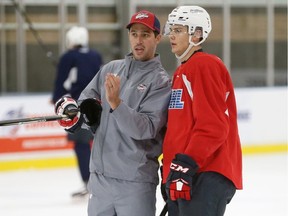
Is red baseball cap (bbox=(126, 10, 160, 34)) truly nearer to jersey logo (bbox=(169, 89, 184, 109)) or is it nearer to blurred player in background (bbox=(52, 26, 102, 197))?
jersey logo (bbox=(169, 89, 184, 109))

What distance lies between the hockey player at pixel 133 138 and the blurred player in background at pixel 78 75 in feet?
8.96

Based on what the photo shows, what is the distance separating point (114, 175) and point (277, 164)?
4.93 meters

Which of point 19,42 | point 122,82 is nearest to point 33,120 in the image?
point 122,82

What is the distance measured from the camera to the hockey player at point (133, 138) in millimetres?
2711

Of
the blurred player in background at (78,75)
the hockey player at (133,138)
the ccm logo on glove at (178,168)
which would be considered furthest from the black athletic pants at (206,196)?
the blurred player in background at (78,75)

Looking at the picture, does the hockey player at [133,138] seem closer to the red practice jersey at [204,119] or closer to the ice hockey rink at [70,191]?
the red practice jersey at [204,119]

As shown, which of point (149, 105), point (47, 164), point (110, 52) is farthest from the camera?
point (110, 52)

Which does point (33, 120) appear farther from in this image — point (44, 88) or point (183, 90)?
point (44, 88)

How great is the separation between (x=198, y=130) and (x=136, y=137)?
26 cm

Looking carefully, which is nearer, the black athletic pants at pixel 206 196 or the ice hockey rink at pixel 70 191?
the black athletic pants at pixel 206 196

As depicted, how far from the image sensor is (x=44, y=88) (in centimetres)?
1005

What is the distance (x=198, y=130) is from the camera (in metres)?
2.48

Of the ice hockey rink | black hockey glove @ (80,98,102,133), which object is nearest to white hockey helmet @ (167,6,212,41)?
black hockey glove @ (80,98,102,133)

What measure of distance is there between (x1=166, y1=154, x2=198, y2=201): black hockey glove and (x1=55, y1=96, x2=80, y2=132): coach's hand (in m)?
0.50
